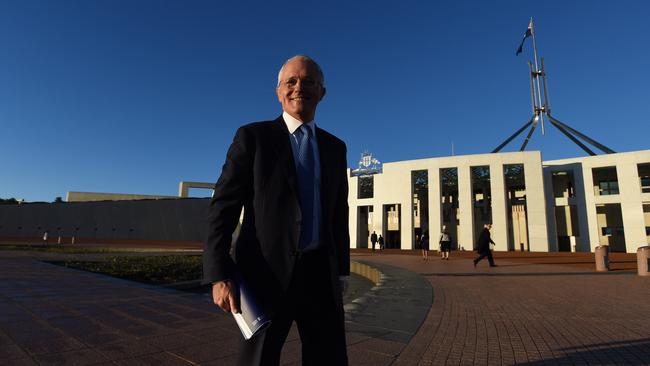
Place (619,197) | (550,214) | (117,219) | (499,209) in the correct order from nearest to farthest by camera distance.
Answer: (619,197) < (499,209) < (550,214) < (117,219)

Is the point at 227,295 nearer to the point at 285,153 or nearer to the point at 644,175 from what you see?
the point at 285,153

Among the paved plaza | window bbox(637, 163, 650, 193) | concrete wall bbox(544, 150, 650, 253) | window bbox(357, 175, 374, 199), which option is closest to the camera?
the paved plaza

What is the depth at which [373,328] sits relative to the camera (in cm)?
414

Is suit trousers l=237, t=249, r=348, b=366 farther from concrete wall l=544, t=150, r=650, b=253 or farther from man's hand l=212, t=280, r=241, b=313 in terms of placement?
concrete wall l=544, t=150, r=650, b=253

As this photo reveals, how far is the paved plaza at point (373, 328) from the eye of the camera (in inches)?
122

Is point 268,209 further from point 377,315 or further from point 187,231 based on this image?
point 187,231

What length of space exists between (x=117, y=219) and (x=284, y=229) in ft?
187

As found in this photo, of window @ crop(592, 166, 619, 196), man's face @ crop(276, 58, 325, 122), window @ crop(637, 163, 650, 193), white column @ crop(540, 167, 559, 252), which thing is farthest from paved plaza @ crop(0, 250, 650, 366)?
window @ crop(592, 166, 619, 196)

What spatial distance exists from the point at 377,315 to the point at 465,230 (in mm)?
30432

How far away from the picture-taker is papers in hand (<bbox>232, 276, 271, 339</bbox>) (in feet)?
4.67

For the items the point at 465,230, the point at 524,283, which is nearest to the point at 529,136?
the point at 465,230

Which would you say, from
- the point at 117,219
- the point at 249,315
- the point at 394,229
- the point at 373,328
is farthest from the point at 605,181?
the point at 117,219

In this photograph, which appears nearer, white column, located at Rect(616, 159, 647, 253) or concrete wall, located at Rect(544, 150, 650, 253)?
white column, located at Rect(616, 159, 647, 253)

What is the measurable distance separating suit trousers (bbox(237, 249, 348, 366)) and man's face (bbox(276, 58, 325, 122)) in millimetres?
723
